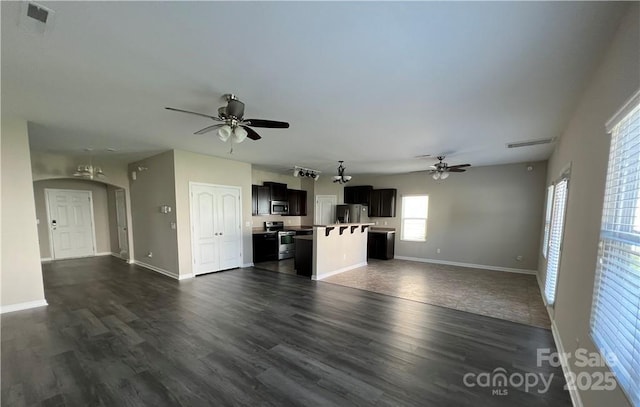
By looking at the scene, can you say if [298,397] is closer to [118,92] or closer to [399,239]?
[118,92]

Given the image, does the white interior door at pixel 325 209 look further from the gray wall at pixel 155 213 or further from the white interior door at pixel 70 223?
the white interior door at pixel 70 223

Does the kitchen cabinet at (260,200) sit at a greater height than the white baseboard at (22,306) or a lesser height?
greater

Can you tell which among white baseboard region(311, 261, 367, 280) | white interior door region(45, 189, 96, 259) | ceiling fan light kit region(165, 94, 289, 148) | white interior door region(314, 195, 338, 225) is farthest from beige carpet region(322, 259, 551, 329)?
white interior door region(45, 189, 96, 259)

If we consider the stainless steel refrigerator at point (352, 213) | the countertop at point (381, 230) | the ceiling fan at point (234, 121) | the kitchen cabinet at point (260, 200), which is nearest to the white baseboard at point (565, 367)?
the ceiling fan at point (234, 121)

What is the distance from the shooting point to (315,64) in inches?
75.5

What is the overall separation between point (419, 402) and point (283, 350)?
135cm

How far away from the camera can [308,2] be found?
1341 mm

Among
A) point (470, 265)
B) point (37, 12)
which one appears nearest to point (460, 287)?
point (470, 265)

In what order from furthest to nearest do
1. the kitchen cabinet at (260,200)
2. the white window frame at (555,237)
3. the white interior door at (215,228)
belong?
the kitchen cabinet at (260,200)
the white interior door at (215,228)
the white window frame at (555,237)

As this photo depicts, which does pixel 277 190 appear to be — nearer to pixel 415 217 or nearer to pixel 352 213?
pixel 352 213

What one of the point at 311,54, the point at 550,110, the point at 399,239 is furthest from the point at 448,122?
the point at 399,239

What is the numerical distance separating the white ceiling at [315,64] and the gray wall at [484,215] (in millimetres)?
2837

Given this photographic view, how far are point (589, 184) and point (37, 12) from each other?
4.17m

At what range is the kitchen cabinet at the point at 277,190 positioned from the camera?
7.50 m
